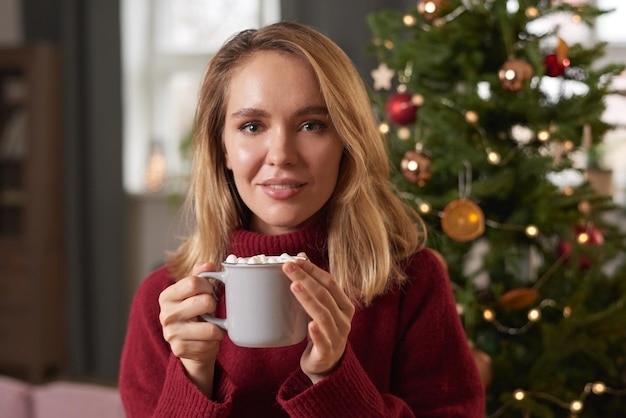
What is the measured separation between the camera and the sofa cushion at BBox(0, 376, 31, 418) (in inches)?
56.8

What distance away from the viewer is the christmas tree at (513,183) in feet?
6.40

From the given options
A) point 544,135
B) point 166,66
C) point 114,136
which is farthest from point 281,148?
point 166,66

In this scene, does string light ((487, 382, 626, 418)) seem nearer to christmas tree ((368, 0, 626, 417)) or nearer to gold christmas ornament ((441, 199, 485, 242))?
christmas tree ((368, 0, 626, 417))

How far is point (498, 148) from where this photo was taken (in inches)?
78.2

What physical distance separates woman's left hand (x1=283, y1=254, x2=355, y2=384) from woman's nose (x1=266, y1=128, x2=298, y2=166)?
22 cm

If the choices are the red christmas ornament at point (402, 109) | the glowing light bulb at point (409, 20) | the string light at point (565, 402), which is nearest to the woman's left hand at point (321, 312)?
the string light at point (565, 402)

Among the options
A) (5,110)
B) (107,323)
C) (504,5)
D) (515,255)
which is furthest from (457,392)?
(5,110)

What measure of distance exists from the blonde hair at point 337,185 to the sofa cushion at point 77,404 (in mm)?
313

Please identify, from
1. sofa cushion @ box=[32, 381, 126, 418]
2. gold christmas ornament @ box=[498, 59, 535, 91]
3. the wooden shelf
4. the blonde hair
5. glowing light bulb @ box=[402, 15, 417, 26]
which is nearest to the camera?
the blonde hair

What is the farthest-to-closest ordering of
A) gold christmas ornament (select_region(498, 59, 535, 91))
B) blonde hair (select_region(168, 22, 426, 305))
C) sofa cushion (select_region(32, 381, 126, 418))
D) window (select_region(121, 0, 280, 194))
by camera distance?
window (select_region(121, 0, 280, 194)), gold christmas ornament (select_region(498, 59, 535, 91)), sofa cushion (select_region(32, 381, 126, 418)), blonde hair (select_region(168, 22, 426, 305))

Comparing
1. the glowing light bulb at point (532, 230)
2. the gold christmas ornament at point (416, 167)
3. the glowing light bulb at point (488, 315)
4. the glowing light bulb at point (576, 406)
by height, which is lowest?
the glowing light bulb at point (576, 406)

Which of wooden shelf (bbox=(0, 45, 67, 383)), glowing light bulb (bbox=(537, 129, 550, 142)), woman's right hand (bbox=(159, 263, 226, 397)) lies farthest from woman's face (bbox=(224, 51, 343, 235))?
wooden shelf (bbox=(0, 45, 67, 383))

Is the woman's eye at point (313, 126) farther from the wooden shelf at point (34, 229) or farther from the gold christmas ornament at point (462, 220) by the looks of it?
the wooden shelf at point (34, 229)

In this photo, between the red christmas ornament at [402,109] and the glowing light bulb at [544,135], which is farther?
the red christmas ornament at [402,109]
